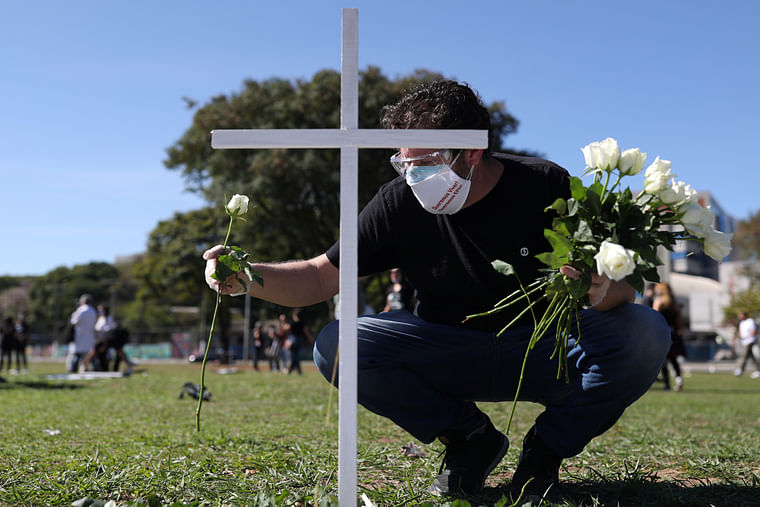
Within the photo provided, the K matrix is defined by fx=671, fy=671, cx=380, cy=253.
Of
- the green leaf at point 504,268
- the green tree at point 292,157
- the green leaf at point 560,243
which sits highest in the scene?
the green tree at point 292,157

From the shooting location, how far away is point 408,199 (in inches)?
110

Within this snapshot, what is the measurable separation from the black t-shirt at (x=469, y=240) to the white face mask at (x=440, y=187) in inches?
7.3

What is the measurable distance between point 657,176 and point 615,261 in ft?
1.22

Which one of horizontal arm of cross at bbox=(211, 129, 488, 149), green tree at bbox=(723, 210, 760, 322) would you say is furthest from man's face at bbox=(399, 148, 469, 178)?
green tree at bbox=(723, 210, 760, 322)

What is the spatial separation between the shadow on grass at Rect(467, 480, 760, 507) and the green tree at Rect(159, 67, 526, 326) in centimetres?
1840

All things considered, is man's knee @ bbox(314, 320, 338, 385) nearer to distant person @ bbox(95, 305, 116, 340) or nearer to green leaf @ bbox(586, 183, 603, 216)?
green leaf @ bbox(586, 183, 603, 216)

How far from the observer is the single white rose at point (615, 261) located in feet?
6.07

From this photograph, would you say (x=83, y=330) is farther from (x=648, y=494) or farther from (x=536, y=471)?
(x=648, y=494)

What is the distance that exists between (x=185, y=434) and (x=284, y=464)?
1.66 meters

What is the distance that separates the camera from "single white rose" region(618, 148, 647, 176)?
2.06m

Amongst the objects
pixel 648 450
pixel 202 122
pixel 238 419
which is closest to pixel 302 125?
pixel 202 122

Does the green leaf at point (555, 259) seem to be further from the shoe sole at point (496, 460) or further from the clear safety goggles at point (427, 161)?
the shoe sole at point (496, 460)

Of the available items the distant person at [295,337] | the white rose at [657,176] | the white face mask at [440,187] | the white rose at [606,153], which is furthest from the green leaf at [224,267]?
the distant person at [295,337]

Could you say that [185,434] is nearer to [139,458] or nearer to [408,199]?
[139,458]
